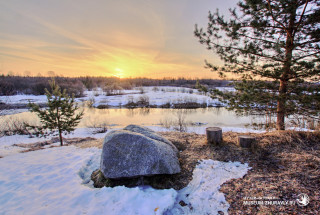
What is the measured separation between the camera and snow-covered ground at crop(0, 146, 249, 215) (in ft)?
9.29

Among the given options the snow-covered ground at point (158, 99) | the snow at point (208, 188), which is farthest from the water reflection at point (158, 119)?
the snow at point (208, 188)

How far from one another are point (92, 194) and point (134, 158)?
1.11 metres

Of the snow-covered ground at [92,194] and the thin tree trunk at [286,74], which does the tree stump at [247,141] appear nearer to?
the snow-covered ground at [92,194]

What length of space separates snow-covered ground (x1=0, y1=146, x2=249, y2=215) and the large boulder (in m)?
0.36

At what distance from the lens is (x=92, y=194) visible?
128 inches

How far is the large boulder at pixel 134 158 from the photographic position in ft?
11.7

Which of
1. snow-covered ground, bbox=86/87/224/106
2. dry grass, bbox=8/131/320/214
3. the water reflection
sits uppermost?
snow-covered ground, bbox=86/87/224/106

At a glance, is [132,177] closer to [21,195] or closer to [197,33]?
[21,195]

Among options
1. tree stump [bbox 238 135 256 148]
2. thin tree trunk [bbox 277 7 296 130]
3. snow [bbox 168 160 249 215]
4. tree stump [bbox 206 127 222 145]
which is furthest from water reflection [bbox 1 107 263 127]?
snow [bbox 168 160 249 215]

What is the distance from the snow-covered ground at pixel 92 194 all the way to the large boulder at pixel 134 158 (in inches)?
14.4

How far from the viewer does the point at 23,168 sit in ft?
15.1

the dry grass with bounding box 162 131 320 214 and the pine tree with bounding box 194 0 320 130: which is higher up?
the pine tree with bounding box 194 0 320 130

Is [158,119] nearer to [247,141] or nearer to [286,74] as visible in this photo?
[247,141]

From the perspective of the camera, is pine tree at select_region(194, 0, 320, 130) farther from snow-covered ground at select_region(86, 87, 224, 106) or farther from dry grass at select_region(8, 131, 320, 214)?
snow-covered ground at select_region(86, 87, 224, 106)
